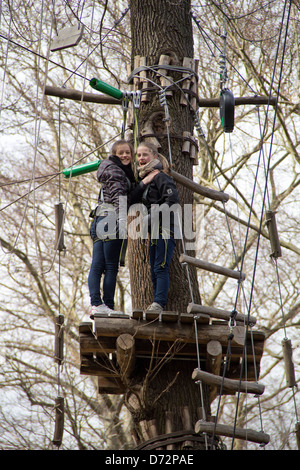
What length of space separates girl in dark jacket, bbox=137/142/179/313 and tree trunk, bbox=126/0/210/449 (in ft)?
0.85

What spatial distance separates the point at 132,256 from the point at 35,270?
6.42 meters

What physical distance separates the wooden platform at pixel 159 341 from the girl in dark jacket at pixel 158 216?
0.20 metres

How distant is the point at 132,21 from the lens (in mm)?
7250

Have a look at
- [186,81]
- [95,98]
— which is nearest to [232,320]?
[186,81]

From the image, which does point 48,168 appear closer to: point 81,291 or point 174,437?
point 81,291

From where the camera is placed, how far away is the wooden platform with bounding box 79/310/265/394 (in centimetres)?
548

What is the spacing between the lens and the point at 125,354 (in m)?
5.55

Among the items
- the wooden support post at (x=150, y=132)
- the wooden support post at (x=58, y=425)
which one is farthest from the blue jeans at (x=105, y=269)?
the wooden support post at (x=58, y=425)

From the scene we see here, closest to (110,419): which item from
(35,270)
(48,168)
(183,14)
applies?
(35,270)

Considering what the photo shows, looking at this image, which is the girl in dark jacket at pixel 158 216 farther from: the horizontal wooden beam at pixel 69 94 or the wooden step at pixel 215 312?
the horizontal wooden beam at pixel 69 94

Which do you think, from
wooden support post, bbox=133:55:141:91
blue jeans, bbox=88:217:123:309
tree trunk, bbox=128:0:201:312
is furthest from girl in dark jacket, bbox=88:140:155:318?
wooden support post, bbox=133:55:141:91

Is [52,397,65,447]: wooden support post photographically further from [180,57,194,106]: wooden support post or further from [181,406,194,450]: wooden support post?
[180,57,194,106]: wooden support post

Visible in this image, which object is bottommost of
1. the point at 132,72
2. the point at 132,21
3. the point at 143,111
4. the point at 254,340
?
the point at 254,340

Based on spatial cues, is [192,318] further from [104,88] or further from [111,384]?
[104,88]
